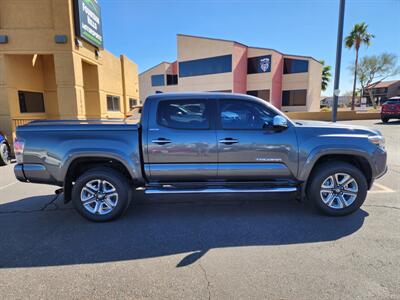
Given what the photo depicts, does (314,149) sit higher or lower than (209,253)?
higher

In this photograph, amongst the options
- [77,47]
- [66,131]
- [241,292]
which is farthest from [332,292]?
[77,47]

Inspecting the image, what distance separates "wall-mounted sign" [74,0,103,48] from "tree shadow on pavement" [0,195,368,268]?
820 centimetres

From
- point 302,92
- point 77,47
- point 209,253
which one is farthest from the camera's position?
point 302,92

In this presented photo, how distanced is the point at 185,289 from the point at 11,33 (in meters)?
11.4

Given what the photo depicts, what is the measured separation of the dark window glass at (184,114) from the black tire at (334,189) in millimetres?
1922

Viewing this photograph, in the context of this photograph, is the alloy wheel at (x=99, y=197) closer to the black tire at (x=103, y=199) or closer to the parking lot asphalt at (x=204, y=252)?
the black tire at (x=103, y=199)

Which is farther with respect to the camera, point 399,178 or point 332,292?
point 399,178

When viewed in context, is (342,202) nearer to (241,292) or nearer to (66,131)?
(241,292)

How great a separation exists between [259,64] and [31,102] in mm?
24254

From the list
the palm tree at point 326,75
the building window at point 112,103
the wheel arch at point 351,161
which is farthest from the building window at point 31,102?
the palm tree at point 326,75

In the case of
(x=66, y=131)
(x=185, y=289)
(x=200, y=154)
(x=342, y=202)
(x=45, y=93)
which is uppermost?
(x=45, y=93)

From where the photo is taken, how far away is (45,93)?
12.0 metres

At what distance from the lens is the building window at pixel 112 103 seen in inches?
601

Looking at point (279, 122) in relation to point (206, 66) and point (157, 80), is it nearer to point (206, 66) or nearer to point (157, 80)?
point (206, 66)
